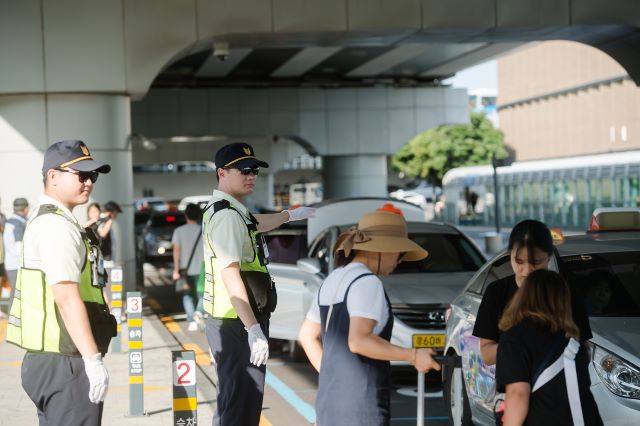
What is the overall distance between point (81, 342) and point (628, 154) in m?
37.1

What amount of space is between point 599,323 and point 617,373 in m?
0.48

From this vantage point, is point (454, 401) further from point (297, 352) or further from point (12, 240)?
point (12, 240)

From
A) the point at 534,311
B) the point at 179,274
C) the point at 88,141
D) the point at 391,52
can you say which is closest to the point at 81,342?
the point at 534,311

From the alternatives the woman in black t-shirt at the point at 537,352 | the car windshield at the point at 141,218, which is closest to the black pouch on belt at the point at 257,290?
the woman in black t-shirt at the point at 537,352

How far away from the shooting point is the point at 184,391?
6.42 meters

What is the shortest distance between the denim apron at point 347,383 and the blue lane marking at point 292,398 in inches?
188

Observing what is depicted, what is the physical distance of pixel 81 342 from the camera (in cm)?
482

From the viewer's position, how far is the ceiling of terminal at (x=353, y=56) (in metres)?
19.8

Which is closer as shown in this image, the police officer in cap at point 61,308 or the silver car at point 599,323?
the police officer in cap at point 61,308

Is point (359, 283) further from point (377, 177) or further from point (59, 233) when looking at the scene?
point (377, 177)

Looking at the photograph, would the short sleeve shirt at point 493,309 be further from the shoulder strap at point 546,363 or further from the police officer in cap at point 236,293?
the police officer in cap at point 236,293

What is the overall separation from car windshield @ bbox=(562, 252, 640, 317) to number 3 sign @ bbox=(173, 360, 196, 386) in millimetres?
2426

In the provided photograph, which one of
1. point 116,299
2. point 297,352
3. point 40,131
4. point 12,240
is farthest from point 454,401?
point 40,131

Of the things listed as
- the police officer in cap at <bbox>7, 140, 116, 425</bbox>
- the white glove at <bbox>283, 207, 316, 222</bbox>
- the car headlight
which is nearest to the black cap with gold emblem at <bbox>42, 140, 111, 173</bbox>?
the police officer in cap at <bbox>7, 140, 116, 425</bbox>
